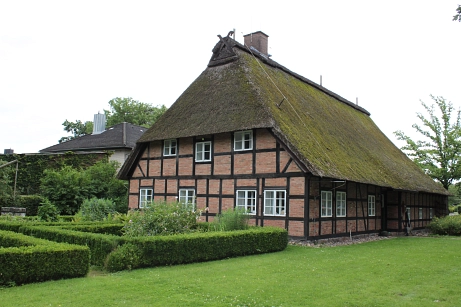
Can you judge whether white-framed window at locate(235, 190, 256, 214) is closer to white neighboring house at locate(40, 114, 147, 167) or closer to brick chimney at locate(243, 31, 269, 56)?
brick chimney at locate(243, 31, 269, 56)

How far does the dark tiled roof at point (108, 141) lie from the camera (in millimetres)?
31938

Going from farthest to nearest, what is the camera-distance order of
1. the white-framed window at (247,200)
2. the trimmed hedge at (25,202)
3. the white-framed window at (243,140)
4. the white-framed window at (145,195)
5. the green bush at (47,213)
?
the trimmed hedge at (25,202)
the white-framed window at (145,195)
the white-framed window at (243,140)
the green bush at (47,213)
the white-framed window at (247,200)

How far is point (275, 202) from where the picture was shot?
16.5 m

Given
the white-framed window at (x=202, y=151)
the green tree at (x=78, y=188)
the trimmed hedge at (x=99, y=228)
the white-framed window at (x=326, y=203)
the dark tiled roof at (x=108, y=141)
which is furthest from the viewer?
the dark tiled roof at (x=108, y=141)

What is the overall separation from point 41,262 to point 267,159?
9921 millimetres

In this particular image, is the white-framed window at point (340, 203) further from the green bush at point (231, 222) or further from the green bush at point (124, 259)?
the green bush at point (124, 259)

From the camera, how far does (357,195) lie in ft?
63.0

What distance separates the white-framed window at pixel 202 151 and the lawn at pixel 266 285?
7.99 metres

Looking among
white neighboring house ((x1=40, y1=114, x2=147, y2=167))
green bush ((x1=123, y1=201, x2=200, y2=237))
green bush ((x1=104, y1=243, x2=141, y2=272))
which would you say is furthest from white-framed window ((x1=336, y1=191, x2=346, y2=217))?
white neighboring house ((x1=40, y1=114, x2=147, y2=167))

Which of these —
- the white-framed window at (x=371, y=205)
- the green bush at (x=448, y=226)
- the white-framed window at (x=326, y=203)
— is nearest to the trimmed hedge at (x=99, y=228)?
the white-framed window at (x=326, y=203)

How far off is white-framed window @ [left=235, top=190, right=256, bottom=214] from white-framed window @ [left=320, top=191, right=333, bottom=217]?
8.56ft

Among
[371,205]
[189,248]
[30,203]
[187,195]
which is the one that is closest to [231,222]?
[189,248]

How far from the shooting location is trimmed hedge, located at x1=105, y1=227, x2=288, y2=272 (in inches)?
404

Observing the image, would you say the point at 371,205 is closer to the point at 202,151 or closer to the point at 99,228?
the point at 202,151
